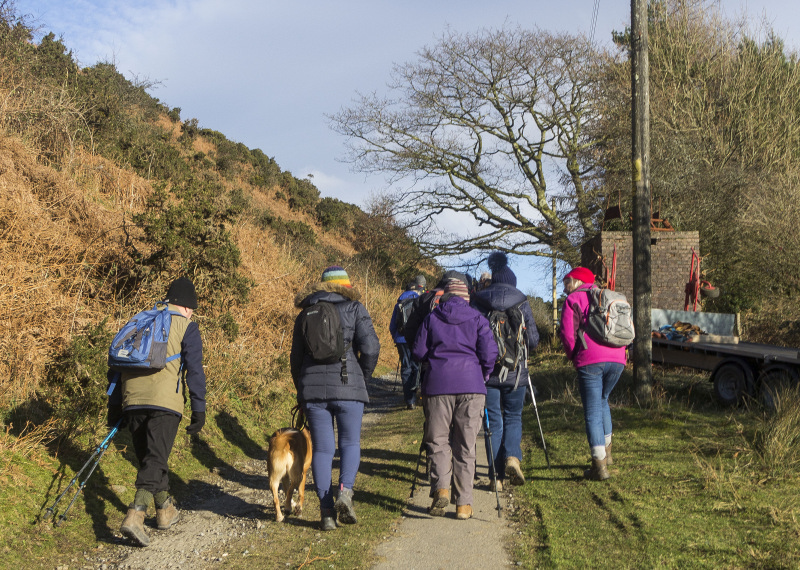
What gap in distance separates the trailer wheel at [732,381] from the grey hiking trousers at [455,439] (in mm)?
5574

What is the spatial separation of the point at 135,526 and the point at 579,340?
4.15m

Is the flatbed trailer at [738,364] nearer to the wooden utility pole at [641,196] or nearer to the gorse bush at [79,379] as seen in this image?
the wooden utility pole at [641,196]

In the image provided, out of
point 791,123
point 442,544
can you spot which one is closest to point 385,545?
point 442,544

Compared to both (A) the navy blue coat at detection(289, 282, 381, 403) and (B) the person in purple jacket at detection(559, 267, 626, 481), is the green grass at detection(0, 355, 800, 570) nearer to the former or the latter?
(B) the person in purple jacket at detection(559, 267, 626, 481)

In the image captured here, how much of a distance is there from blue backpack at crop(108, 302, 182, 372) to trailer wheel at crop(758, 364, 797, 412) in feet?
23.6

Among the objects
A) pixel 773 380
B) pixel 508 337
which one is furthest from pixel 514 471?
pixel 773 380

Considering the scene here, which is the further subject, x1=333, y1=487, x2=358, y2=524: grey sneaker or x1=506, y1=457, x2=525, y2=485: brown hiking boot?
x1=506, y1=457, x2=525, y2=485: brown hiking boot

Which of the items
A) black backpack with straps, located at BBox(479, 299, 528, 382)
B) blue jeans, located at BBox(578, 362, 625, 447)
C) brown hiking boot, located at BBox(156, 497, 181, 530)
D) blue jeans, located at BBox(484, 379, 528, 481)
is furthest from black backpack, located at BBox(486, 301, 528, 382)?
brown hiking boot, located at BBox(156, 497, 181, 530)

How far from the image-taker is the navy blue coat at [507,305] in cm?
659

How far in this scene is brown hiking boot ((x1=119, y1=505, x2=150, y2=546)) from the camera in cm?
512

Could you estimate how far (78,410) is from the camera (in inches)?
263

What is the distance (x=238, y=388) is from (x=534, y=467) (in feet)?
15.1

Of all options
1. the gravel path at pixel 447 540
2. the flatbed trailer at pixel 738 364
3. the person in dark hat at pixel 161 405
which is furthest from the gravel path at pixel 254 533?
the flatbed trailer at pixel 738 364

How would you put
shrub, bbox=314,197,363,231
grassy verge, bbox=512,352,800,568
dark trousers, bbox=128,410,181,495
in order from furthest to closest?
shrub, bbox=314,197,363,231, dark trousers, bbox=128,410,181,495, grassy verge, bbox=512,352,800,568
